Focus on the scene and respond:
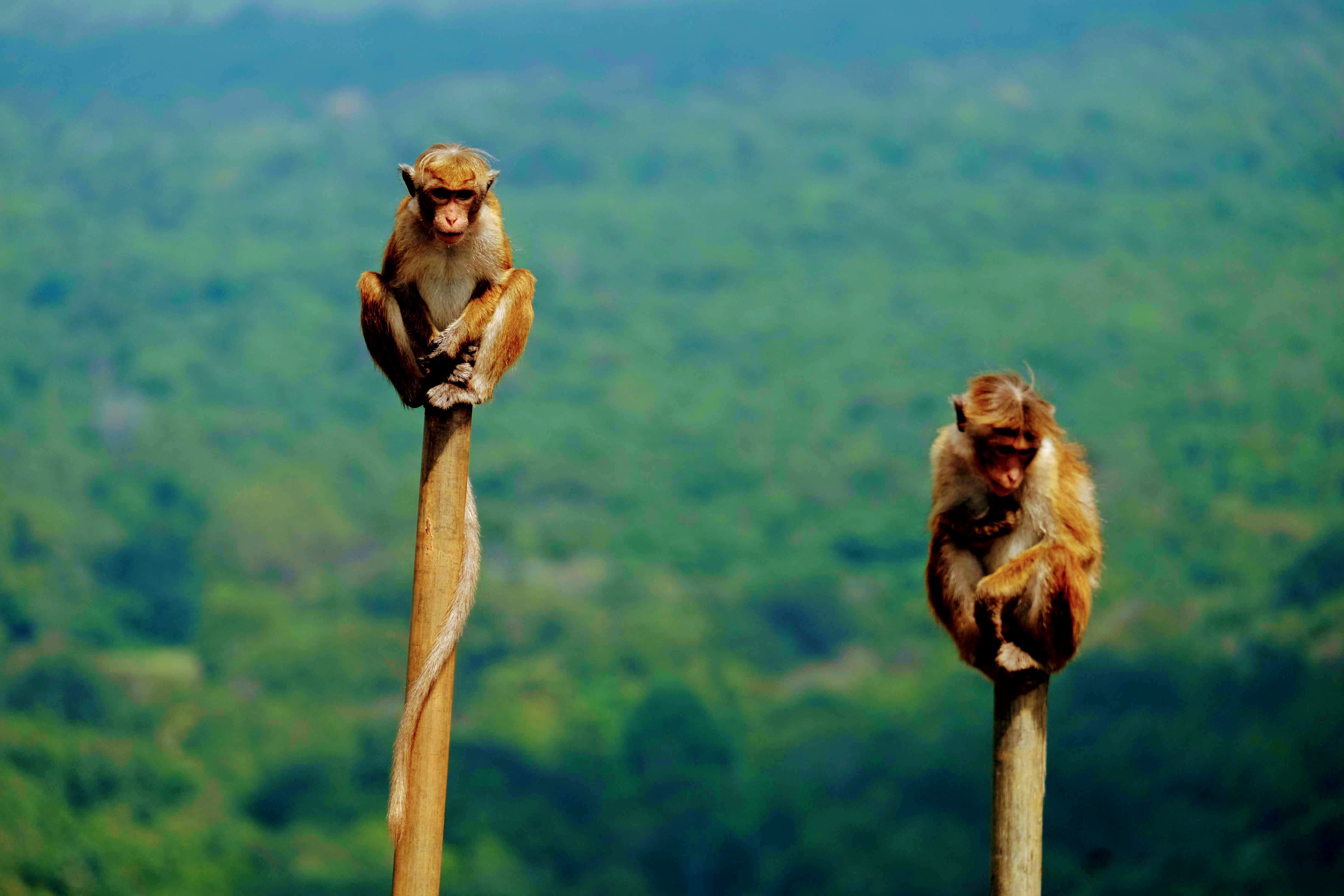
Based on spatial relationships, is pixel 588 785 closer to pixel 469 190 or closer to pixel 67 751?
pixel 67 751

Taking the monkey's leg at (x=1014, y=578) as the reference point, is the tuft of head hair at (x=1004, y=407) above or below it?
above

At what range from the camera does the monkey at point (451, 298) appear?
229 inches

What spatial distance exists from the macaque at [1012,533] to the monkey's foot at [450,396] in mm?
1998

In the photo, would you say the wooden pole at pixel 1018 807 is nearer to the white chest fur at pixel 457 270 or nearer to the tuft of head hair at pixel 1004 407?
the tuft of head hair at pixel 1004 407

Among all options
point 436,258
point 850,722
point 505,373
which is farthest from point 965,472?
point 850,722

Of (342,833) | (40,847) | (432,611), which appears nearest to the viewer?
(432,611)

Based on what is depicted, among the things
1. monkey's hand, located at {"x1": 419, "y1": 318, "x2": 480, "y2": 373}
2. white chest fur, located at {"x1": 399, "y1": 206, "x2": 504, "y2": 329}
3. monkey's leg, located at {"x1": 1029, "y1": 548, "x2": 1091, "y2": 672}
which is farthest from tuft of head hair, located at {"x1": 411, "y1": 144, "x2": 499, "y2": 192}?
monkey's leg, located at {"x1": 1029, "y1": 548, "x2": 1091, "y2": 672}

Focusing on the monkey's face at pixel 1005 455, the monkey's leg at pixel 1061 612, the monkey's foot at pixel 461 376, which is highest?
the monkey's foot at pixel 461 376

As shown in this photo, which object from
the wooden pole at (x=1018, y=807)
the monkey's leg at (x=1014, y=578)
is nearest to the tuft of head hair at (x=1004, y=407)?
the monkey's leg at (x=1014, y=578)

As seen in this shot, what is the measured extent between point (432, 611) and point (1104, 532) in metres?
15.9

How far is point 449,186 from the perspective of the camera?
5781 millimetres

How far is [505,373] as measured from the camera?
20.5ft

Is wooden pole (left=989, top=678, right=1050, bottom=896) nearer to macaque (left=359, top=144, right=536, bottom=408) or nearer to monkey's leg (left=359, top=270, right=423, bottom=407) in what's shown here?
macaque (left=359, top=144, right=536, bottom=408)

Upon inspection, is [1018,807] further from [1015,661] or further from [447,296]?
[447,296]
